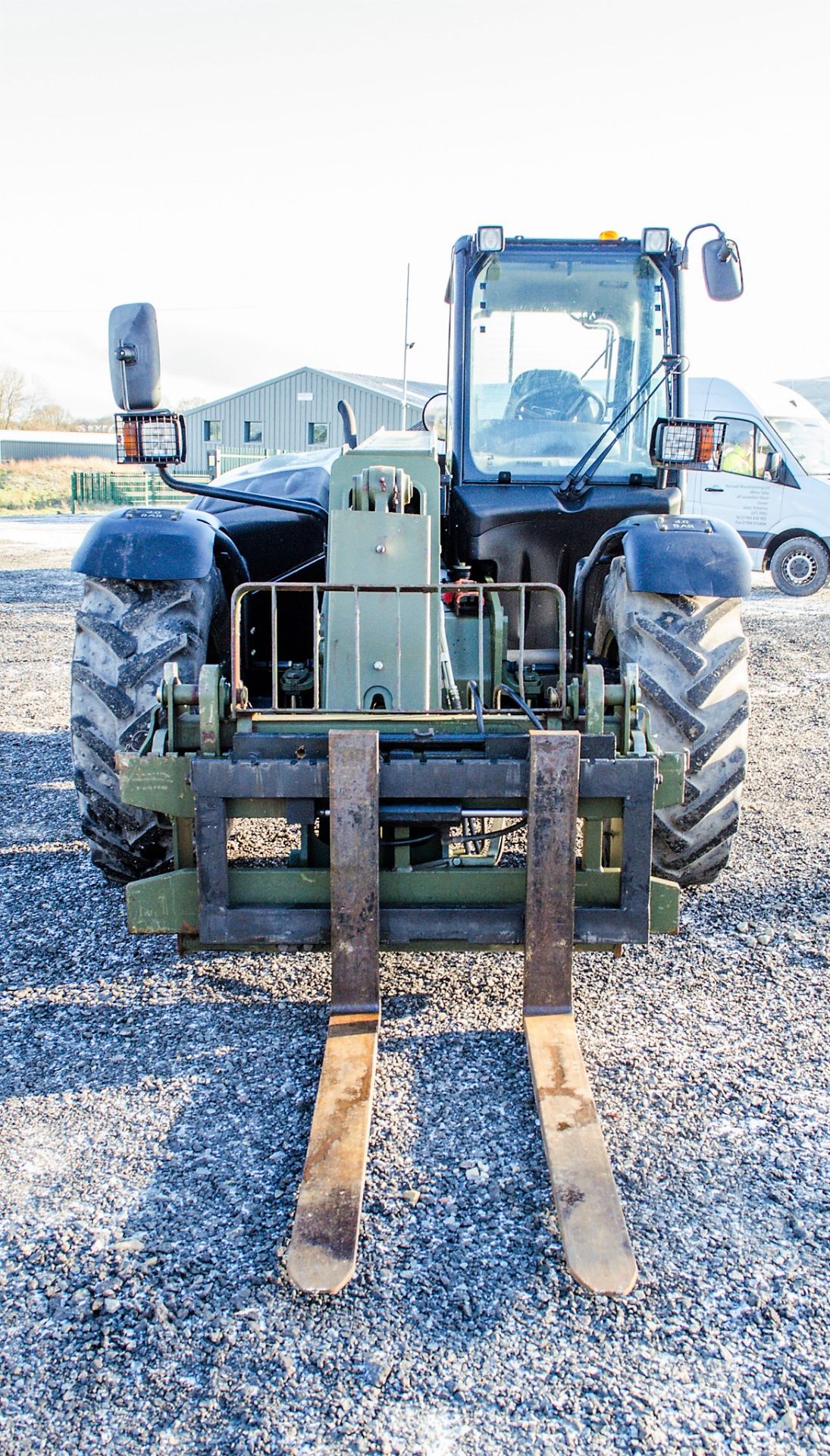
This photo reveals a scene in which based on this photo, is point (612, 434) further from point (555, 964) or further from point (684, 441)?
point (555, 964)

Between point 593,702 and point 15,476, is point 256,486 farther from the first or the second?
point 15,476

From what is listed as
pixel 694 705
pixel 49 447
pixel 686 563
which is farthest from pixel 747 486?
pixel 49 447

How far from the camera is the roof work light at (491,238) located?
554 cm

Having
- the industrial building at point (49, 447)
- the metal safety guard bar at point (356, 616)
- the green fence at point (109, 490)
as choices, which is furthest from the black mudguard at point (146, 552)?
the industrial building at point (49, 447)

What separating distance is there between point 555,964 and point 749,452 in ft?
48.4

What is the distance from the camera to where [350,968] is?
3619 mm

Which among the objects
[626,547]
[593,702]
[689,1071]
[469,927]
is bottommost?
[689,1071]

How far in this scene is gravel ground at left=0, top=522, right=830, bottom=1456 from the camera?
2.25m

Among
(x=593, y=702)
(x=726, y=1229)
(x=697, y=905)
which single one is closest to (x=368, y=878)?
(x=593, y=702)

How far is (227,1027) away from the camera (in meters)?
3.85

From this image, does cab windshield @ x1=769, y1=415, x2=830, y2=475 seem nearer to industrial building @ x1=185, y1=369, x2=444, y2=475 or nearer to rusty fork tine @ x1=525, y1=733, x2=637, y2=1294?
rusty fork tine @ x1=525, y1=733, x2=637, y2=1294

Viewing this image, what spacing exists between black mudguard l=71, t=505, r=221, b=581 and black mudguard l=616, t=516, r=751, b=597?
1692 mm

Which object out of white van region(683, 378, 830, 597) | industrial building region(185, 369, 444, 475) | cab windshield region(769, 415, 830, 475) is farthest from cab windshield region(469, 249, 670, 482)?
industrial building region(185, 369, 444, 475)

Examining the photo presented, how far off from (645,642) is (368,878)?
152 cm
